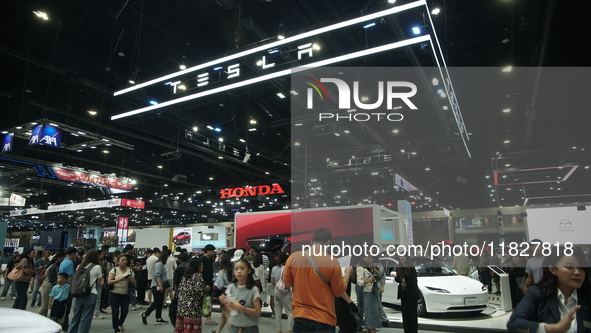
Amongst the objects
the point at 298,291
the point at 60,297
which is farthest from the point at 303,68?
the point at 60,297

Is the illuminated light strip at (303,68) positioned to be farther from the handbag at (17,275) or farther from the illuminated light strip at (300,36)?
the handbag at (17,275)

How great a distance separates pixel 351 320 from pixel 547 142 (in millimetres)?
12012

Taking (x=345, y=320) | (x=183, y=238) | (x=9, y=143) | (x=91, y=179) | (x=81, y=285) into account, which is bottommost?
(x=345, y=320)

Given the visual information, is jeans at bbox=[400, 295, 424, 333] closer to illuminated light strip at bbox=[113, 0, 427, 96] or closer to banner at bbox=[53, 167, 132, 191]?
illuminated light strip at bbox=[113, 0, 427, 96]

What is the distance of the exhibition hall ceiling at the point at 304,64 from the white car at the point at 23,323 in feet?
10.3

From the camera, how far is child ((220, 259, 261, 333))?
2.93 meters

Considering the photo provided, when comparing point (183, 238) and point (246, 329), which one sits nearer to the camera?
point (246, 329)

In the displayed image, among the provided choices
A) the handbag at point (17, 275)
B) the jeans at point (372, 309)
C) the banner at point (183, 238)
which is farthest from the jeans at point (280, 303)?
the banner at point (183, 238)

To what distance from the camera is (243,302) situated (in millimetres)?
2988

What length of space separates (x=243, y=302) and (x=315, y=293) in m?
0.76

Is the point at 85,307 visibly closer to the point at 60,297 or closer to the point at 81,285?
the point at 81,285

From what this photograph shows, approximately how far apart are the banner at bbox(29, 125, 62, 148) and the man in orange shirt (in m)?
10.1

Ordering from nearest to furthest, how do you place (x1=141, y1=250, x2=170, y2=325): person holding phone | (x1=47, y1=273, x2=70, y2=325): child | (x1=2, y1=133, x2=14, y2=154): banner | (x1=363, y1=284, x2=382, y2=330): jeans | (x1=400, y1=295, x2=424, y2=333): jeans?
(x1=400, y1=295, x2=424, y2=333): jeans → (x1=363, y1=284, x2=382, y2=330): jeans → (x1=47, y1=273, x2=70, y2=325): child → (x1=141, y1=250, x2=170, y2=325): person holding phone → (x1=2, y1=133, x2=14, y2=154): banner

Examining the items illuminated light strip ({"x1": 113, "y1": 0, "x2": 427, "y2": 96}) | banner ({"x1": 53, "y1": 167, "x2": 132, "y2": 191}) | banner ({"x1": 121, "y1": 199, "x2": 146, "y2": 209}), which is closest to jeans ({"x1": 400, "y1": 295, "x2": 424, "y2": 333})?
illuminated light strip ({"x1": 113, "y1": 0, "x2": 427, "y2": 96})
